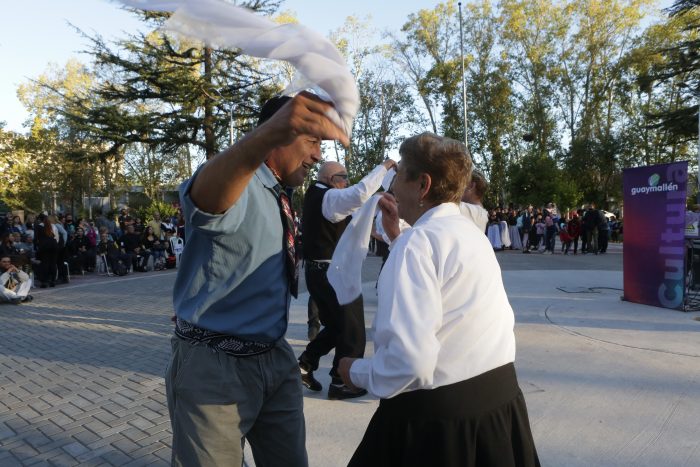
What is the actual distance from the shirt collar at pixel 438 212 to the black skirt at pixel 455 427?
1.89 ft

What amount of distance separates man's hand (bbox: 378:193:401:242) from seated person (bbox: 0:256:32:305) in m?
9.58

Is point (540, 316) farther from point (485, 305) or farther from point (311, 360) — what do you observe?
point (485, 305)

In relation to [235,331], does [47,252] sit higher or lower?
lower

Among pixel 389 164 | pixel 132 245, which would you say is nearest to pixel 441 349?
pixel 389 164

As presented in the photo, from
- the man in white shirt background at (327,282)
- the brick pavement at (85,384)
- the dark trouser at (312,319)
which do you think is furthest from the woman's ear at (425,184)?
the dark trouser at (312,319)

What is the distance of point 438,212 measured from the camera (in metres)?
1.84

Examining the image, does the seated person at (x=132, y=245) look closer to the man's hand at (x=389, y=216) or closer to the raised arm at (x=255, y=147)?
the man's hand at (x=389, y=216)

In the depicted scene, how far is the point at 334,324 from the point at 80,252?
1392 centimetres

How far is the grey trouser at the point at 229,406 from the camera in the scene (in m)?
1.78

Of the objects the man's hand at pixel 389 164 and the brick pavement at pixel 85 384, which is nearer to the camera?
the man's hand at pixel 389 164

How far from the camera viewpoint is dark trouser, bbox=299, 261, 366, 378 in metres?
4.06

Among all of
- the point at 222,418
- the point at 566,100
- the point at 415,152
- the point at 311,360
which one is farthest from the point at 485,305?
the point at 566,100

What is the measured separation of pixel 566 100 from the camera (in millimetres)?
37312

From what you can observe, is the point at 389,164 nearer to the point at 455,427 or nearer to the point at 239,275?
the point at 239,275
